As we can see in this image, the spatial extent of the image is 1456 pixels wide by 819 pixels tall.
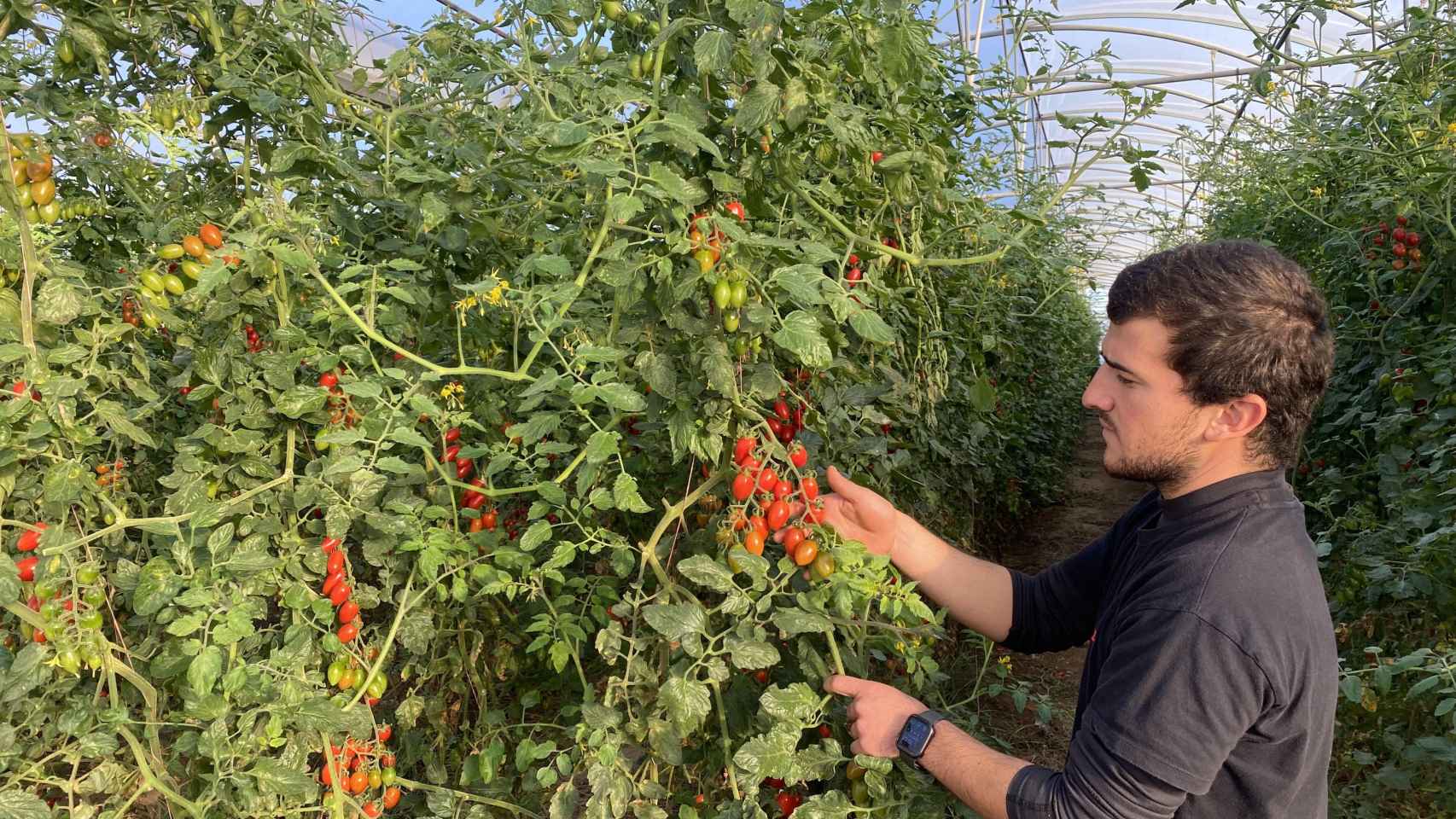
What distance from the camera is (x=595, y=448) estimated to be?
1.11 metres

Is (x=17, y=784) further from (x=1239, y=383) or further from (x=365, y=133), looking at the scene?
(x=1239, y=383)

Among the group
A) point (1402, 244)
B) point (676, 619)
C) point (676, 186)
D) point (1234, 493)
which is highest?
point (1402, 244)

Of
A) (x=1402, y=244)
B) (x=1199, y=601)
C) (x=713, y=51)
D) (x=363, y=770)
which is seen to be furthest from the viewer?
(x=1402, y=244)

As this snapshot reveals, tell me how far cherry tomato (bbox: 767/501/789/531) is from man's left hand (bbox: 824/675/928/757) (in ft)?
0.75

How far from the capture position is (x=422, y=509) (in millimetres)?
1396

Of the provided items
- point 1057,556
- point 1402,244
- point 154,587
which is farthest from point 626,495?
point 1057,556

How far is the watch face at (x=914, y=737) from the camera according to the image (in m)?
1.12

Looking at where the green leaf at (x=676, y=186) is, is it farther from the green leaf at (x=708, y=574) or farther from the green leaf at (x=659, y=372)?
the green leaf at (x=708, y=574)

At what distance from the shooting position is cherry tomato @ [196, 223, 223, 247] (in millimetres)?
1275

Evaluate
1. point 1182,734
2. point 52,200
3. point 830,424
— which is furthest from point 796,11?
point 52,200

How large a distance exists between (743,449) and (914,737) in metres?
0.44

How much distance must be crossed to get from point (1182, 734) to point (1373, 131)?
3003mm

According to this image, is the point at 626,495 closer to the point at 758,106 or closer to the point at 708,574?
the point at 708,574

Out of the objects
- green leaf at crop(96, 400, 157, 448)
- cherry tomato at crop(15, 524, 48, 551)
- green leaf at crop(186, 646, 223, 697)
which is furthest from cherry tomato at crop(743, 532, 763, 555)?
cherry tomato at crop(15, 524, 48, 551)
